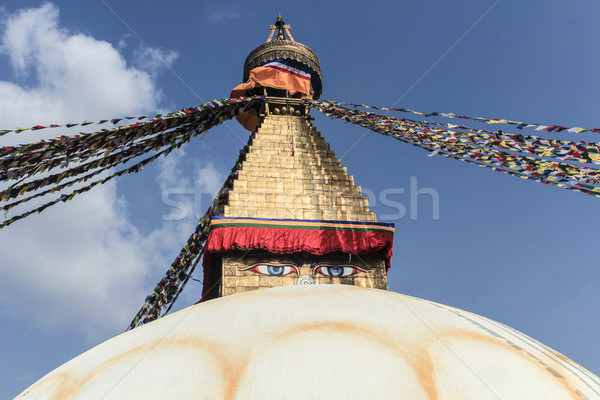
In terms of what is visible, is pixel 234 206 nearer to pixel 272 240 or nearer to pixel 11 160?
pixel 272 240

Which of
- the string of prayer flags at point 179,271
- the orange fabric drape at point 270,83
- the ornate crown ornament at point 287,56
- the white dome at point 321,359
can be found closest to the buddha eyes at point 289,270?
the string of prayer flags at point 179,271

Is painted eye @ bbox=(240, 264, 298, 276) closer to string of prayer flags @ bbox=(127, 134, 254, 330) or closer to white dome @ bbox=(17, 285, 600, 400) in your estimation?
string of prayer flags @ bbox=(127, 134, 254, 330)

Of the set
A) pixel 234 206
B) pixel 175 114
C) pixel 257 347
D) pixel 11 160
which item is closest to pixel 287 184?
pixel 234 206

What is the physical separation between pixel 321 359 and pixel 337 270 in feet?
17.2

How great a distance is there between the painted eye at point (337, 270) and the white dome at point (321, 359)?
4459 millimetres

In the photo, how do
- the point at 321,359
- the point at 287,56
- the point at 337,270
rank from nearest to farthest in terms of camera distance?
the point at 321,359 → the point at 337,270 → the point at 287,56

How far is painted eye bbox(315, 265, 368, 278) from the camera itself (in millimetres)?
6820

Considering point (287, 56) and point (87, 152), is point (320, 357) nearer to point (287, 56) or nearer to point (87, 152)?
point (87, 152)

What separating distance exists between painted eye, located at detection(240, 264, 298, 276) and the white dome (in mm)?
4359

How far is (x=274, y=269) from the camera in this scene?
22.1 ft

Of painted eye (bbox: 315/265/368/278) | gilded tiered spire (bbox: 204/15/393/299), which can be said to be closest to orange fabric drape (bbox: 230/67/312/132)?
gilded tiered spire (bbox: 204/15/393/299)

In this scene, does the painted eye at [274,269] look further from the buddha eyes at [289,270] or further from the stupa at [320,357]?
the stupa at [320,357]

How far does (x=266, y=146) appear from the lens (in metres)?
8.66

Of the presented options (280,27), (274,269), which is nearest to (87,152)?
(274,269)
